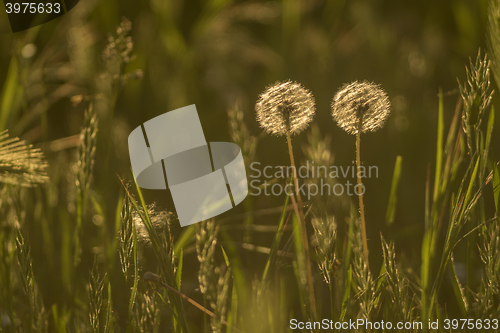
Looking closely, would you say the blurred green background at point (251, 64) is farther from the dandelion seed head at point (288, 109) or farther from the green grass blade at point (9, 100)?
the dandelion seed head at point (288, 109)

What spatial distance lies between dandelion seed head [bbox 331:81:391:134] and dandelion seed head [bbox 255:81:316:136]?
5 cm

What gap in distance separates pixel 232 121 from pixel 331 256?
309 millimetres

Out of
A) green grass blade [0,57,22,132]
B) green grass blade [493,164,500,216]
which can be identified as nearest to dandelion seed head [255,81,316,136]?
green grass blade [493,164,500,216]

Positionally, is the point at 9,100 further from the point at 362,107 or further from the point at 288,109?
the point at 362,107

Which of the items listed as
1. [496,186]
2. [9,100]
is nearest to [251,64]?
[9,100]

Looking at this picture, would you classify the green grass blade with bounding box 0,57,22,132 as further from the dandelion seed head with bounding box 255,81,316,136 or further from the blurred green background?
the dandelion seed head with bounding box 255,81,316,136

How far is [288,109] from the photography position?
645 mm

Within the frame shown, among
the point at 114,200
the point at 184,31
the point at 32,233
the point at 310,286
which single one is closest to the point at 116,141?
the point at 114,200

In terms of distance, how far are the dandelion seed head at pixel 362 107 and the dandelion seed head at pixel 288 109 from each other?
52 mm

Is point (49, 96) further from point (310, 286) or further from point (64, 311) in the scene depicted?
point (310, 286)

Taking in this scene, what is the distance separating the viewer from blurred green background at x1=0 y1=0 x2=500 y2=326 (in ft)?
3.55

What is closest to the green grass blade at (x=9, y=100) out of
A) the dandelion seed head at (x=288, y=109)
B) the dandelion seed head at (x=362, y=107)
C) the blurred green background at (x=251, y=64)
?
the blurred green background at (x=251, y=64)

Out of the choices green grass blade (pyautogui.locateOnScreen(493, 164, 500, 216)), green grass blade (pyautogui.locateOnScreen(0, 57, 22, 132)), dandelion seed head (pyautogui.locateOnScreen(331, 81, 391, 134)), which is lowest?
green grass blade (pyautogui.locateOnScreen(493, 164, 500, 216))

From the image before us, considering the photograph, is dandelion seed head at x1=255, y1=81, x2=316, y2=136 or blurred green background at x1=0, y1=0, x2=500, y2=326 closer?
dandelion seed head at x1=255, y1=81, x2=316, y2=136
